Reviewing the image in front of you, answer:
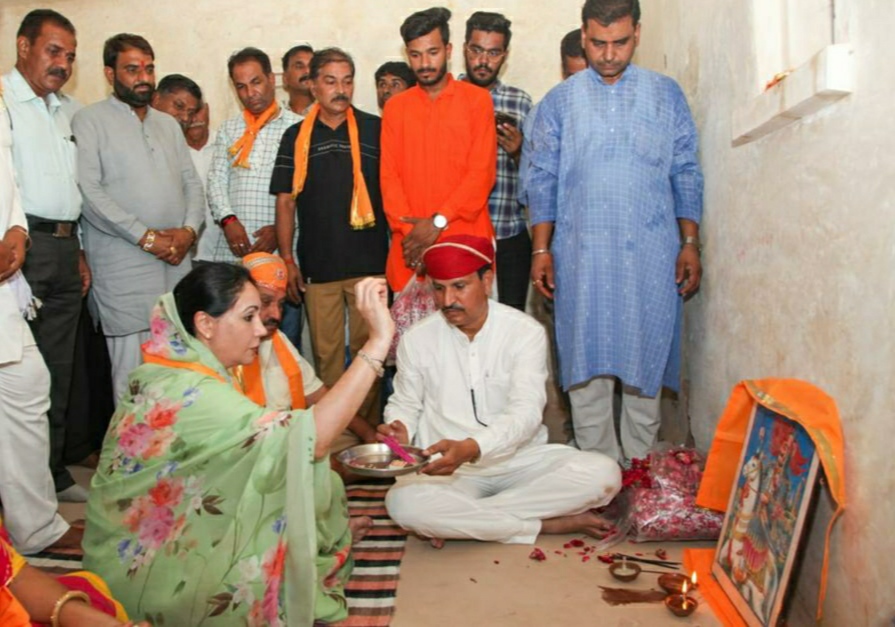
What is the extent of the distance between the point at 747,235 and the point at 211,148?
375 cm

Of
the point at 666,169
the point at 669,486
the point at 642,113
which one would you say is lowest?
the point at 669,486

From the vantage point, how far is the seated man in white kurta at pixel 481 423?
11.2ft

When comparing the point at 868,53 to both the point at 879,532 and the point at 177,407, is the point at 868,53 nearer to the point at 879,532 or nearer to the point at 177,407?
the point at 879,532

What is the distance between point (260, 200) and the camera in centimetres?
507

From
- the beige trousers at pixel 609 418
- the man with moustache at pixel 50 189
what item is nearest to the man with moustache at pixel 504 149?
the beige trousers at pixel 609 418

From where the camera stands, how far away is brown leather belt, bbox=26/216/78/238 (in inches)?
159

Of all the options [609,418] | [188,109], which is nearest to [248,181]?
[188,109]

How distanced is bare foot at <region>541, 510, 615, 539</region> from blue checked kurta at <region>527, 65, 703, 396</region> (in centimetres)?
71

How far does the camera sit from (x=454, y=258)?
3.45m

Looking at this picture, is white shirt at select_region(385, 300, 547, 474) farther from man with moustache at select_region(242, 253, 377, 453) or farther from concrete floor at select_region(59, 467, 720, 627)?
concrete floor at select_region(59, 467, 720, 627)

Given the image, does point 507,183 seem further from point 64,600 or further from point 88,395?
point 64,600

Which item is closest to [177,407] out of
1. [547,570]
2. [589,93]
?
[547,570]

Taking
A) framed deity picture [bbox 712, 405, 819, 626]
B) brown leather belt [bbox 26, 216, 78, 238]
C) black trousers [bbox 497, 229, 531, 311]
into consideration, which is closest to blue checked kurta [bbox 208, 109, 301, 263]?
brown leather belt [bbox 26, 216, 78, 238]

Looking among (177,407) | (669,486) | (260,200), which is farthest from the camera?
(260,200)
